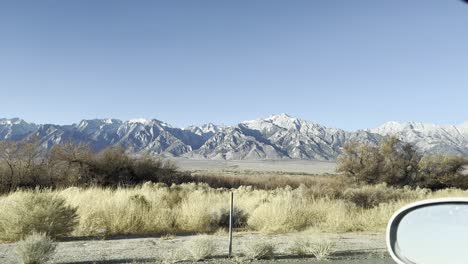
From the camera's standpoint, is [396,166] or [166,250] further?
[396,166]

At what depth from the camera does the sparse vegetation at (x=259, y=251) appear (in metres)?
10.7

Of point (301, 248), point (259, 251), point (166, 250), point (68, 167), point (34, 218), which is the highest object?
point (68, 167)

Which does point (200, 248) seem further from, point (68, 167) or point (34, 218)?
point (68, 167)

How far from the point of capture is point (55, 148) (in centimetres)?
3164

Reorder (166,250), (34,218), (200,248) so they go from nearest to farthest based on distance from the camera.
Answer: (200,248)
(166,250)
(34,218)

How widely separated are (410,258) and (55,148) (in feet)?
102

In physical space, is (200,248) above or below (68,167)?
below

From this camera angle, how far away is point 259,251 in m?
10.7

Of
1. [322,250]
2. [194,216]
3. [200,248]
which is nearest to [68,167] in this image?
[194,216]

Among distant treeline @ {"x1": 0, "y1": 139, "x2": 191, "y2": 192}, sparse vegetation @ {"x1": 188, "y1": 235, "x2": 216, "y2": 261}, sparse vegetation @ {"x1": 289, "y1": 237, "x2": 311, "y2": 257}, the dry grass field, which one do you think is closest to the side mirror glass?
sparse vegetation @ {"x1": 188, "y1": 235, "x2": 216, "y2": 261}

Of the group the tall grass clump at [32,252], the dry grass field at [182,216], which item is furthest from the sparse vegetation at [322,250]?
the tall grass clump at [32,252]

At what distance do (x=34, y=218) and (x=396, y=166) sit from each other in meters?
30.4

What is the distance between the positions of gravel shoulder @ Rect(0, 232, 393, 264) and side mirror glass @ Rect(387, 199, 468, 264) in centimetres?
759

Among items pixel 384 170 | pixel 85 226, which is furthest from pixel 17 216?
pixel 384 170
